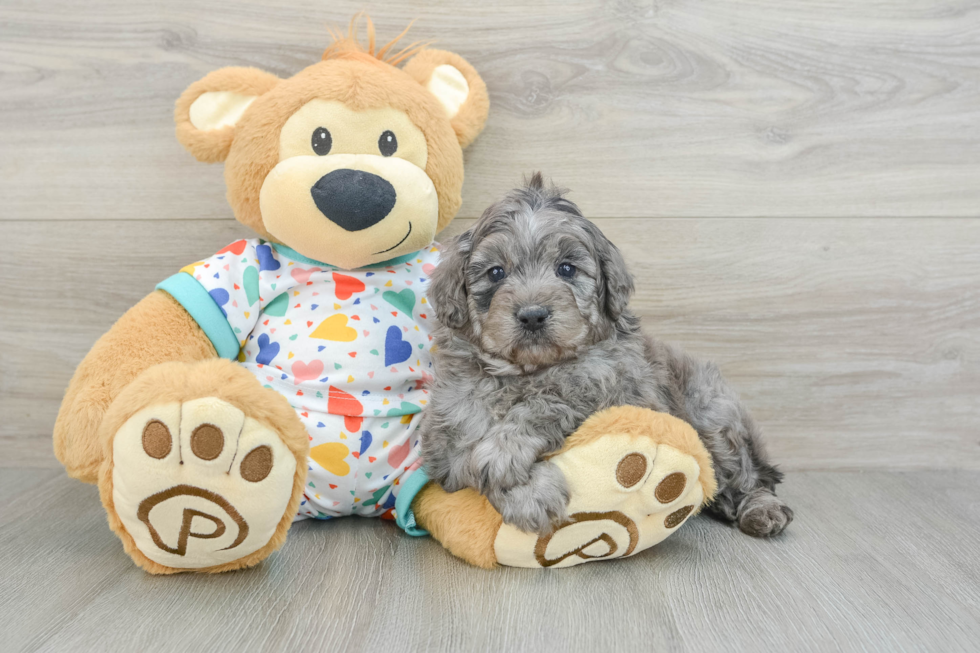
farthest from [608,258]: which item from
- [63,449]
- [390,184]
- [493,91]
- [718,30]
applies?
[63,449]

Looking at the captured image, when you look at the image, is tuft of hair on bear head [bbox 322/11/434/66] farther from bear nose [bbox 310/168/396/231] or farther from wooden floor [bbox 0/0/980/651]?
bear nose [bbox 310/168/396/231]

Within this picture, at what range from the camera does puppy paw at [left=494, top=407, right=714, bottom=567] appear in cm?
161

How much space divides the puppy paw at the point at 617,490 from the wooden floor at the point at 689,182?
2.69ft

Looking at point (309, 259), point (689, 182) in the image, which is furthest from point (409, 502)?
point (689, 182)

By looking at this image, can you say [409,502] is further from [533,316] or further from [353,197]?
[353,197]

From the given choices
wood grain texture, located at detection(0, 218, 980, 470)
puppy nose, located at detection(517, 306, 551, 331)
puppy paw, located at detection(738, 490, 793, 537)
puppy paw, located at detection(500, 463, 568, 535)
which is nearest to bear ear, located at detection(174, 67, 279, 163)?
wood grain texture, located at detection(0, 218, 980, 470)

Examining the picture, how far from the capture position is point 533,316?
5.37ft

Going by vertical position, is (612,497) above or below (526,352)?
below

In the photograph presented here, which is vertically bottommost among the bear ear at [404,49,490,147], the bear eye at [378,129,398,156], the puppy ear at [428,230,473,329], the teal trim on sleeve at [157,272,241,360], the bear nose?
the teal trim on sleeve at [157,272,241,360]

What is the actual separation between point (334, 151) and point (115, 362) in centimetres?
76

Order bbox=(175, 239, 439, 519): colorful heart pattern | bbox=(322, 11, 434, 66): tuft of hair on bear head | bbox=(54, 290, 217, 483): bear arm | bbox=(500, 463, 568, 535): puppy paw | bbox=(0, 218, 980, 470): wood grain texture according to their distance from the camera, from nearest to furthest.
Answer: bbox=(500, 463, 568, 535): puppy paw < bbox=(54, 290, 217, 483): bear arm < bbox=(175, 239, 439, 519): colorful heart pattern < bbox=(322, 11, 434, 66): tuft of hair on bear head < bbox=(0, 218, 980, 470): wood grain texture

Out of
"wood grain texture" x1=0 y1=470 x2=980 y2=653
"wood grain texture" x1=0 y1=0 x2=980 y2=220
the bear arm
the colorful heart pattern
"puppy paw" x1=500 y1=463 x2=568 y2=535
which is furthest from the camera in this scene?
"wood grain texture" x1=0 y1=0 x2=980 y2=220

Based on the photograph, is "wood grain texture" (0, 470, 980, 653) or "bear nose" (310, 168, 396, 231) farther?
"bear nose" (310, 168, 396, 231)

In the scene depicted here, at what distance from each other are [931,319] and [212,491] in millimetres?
2351
